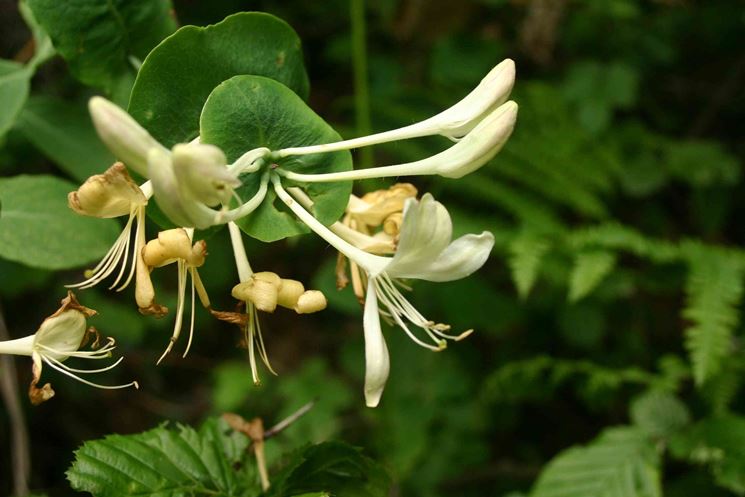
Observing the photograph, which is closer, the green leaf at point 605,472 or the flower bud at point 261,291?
the flower bud at point 261,291

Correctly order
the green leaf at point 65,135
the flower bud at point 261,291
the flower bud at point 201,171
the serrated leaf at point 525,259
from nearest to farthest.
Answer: the flower bud at point 201,171, the flower bud at point 261,291, the green leaf at point 65,135, the serrated leaf at point 525,259

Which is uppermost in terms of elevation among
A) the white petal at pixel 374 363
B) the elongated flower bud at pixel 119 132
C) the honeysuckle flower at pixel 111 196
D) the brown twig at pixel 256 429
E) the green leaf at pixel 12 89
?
the elongated flower bud at pixel 119 132

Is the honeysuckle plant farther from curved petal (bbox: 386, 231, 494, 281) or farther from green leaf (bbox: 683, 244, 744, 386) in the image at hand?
green leaf (bbox: 683, 244, 744, 386)

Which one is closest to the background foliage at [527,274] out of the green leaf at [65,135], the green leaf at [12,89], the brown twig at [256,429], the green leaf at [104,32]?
the green leaf at [65,135]

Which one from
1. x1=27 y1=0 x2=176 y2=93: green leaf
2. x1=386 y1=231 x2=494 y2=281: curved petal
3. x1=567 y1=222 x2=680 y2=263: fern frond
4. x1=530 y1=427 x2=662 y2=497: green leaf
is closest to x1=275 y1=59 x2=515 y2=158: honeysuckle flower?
x1=386 y1=231 x2=494 y2=281: curved petal

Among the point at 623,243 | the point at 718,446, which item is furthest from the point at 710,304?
the point at 718,446

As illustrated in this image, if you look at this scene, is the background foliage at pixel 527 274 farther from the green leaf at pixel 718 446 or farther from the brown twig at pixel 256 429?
the brown twig at pixel 256 429

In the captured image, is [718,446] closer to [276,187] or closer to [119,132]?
[276,187]

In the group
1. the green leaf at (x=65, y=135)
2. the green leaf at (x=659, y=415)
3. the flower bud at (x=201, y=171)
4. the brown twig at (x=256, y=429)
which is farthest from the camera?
the green leaf at (x=659, y=415)
